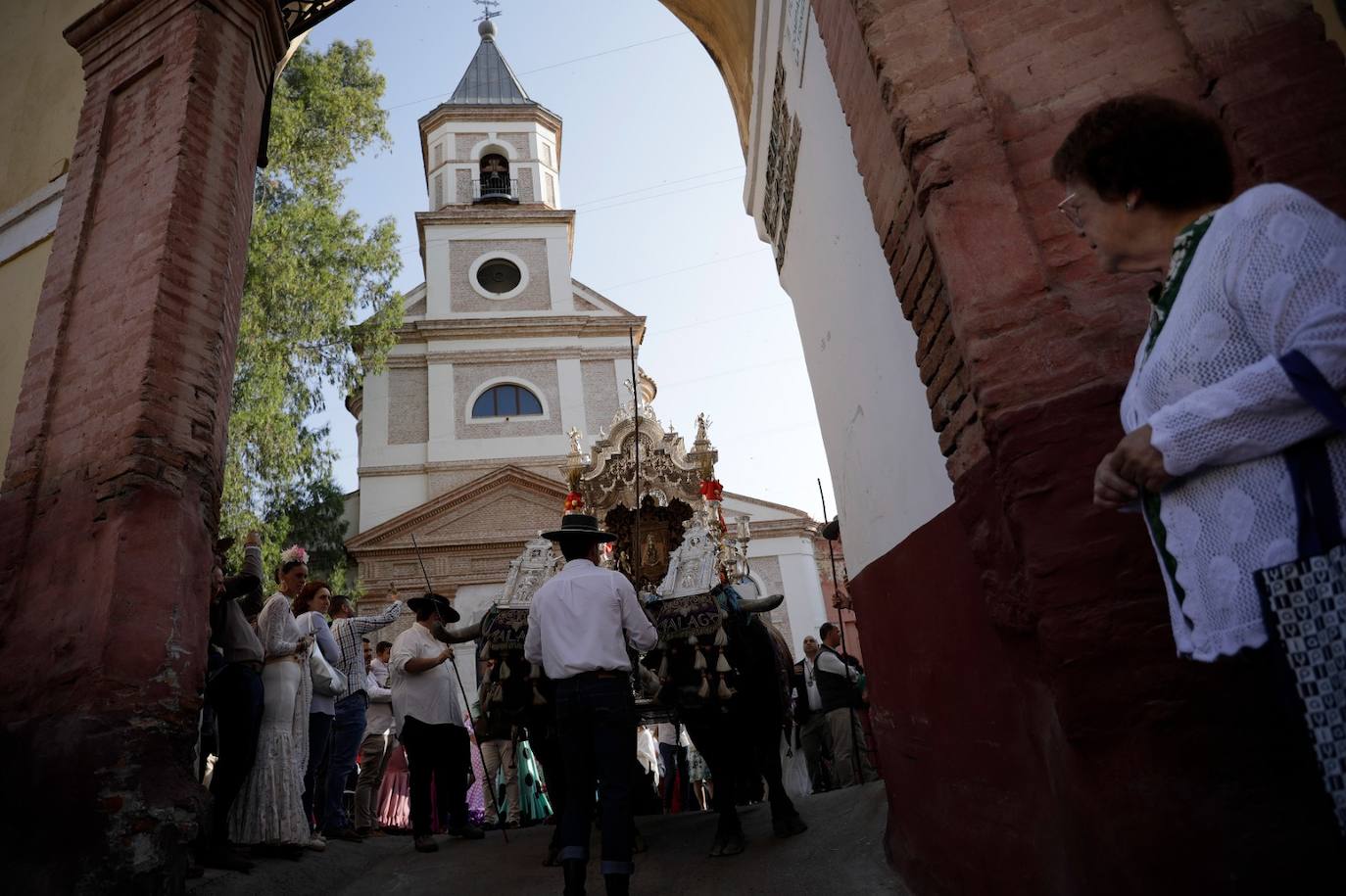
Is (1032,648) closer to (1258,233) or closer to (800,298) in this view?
(1258,233)

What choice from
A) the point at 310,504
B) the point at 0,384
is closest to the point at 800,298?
the point at 0,384

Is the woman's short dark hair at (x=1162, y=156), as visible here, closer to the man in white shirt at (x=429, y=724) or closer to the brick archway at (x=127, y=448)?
the brick archway at (x=127, y=448)

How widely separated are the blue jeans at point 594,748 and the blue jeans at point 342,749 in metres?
3.23

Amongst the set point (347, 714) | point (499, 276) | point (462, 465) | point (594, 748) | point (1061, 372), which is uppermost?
point (499, 276)

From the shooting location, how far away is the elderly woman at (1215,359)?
1511mm

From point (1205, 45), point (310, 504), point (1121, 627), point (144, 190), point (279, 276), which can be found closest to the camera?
point (1121, 627)

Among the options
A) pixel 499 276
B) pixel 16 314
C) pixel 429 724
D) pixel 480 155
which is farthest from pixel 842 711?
pixel 480 155

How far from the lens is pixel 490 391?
77.5 ft

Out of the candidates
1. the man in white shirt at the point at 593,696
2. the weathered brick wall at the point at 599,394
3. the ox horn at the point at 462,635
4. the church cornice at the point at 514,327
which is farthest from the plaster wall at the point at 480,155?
the man in white shirt at the point at 593,696

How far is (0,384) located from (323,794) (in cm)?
373

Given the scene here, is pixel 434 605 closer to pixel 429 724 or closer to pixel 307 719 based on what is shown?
pixel 429 724

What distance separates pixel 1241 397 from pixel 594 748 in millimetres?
3519

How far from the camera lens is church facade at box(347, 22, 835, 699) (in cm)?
2048

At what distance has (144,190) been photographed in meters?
5.15
